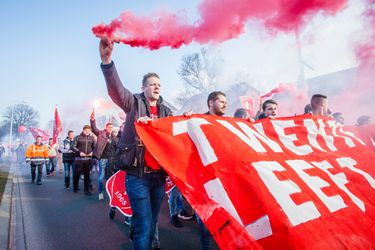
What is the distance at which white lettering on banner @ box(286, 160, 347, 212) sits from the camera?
2611mm

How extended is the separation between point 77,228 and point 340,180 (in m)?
4.30

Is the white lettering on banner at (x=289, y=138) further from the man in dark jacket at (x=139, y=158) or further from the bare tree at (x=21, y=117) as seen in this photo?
the bare tree at (x=21, y=117)

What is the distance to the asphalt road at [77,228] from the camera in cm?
410

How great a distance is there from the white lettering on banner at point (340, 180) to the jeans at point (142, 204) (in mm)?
1930

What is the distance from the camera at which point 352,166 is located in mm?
3549

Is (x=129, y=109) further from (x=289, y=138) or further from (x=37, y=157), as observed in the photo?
(x=37, y=157)

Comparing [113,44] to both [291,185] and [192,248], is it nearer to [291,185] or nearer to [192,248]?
[291,185]

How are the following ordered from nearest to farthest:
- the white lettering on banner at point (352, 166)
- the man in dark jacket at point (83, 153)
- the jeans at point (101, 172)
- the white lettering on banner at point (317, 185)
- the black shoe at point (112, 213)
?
the white lettering on banner at point (317, 185), the white lettering on banner at point (352, 166), the black shoe at point (112, 213), the jeans at point (101, 172), the man in dark jacket at point (83, 153)

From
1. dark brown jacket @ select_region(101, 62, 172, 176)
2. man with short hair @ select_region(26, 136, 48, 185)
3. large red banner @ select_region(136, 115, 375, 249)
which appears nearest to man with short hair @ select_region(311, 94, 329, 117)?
large red banner @ select_region(136, 115, 375, 249)

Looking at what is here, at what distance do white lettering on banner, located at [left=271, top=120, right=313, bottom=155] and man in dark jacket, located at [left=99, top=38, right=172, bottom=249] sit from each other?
1771mm

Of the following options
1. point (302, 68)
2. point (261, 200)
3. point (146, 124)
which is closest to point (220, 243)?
point (261, 200)

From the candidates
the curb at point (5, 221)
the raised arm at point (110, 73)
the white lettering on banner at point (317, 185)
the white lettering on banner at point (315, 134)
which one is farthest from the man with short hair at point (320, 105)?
the curb at point (5, 221)

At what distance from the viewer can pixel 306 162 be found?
3.25 metres

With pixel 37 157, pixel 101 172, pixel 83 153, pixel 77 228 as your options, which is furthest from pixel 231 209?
pixel 37 157
